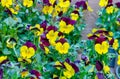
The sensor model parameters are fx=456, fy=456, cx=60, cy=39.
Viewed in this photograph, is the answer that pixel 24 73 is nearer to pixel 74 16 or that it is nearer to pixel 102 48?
pixel 102 48

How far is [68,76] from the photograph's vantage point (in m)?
2.79

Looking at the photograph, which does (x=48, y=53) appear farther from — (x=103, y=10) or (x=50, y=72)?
(x=103, y=10)

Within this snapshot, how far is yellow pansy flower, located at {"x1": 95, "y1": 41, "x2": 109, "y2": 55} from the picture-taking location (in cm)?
289

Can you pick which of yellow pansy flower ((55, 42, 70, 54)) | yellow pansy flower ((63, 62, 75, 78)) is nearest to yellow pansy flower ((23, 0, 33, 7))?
yellow pansy flower ((55, 42, 70, 54))

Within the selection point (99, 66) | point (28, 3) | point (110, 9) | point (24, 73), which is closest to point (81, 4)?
point (110, 9)

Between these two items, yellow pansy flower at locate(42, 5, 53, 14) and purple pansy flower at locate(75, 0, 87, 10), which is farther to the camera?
purple pansy flower at locate(75, 0, 87, 10)

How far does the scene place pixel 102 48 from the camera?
2.92 m

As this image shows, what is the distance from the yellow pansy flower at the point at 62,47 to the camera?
9.48 feet

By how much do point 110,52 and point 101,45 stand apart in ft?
1.64

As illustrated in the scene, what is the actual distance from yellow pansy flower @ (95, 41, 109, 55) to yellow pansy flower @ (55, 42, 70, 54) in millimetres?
189

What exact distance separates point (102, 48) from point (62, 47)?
0.26 m

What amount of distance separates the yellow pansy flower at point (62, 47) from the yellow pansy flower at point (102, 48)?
19 centimetres

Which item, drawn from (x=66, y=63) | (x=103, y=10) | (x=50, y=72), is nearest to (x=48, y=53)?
(x=50, y=72)

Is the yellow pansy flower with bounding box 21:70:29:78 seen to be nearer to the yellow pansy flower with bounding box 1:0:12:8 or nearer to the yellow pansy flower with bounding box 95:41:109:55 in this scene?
the yellow pansy flower with bounding box 95:41:109:55
